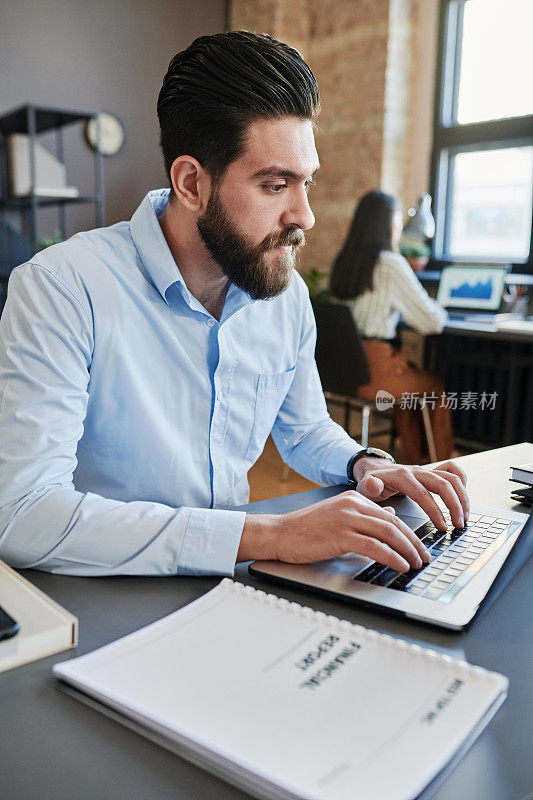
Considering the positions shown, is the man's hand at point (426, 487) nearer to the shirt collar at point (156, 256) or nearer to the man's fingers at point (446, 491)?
the man's fingers at point (446, 491)

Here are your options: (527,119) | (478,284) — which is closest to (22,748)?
(478,284)

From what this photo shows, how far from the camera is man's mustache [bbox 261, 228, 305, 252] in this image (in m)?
1.10

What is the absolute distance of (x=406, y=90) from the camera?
4488 millimetres

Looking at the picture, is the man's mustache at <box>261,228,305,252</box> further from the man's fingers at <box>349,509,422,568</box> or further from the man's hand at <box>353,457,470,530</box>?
the man's fingers at <box>349,509,422,568</box>

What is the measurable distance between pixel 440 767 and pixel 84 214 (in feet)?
15.9

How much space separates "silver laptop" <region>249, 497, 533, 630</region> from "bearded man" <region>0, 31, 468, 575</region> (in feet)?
0.11

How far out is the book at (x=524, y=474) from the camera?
42.7 inches

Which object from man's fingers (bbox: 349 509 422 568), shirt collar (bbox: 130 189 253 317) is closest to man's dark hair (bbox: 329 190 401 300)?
shirt collar (bbox: 130 189 253 317)

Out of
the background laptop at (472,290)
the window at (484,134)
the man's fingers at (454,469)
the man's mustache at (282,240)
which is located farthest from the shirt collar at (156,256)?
the window at (484,134)

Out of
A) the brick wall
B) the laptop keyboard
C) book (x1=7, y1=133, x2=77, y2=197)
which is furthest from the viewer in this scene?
the brick wall


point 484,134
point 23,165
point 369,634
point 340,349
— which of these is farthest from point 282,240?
point 484,134

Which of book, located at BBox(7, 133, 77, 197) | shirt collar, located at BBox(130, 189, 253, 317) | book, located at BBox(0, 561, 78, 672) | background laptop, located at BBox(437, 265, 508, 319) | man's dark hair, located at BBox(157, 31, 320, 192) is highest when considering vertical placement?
book, located at BBox(7, 133, 77, 197)

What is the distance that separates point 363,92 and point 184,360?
3.95 m

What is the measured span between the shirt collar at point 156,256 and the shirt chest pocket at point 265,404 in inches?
5.4
